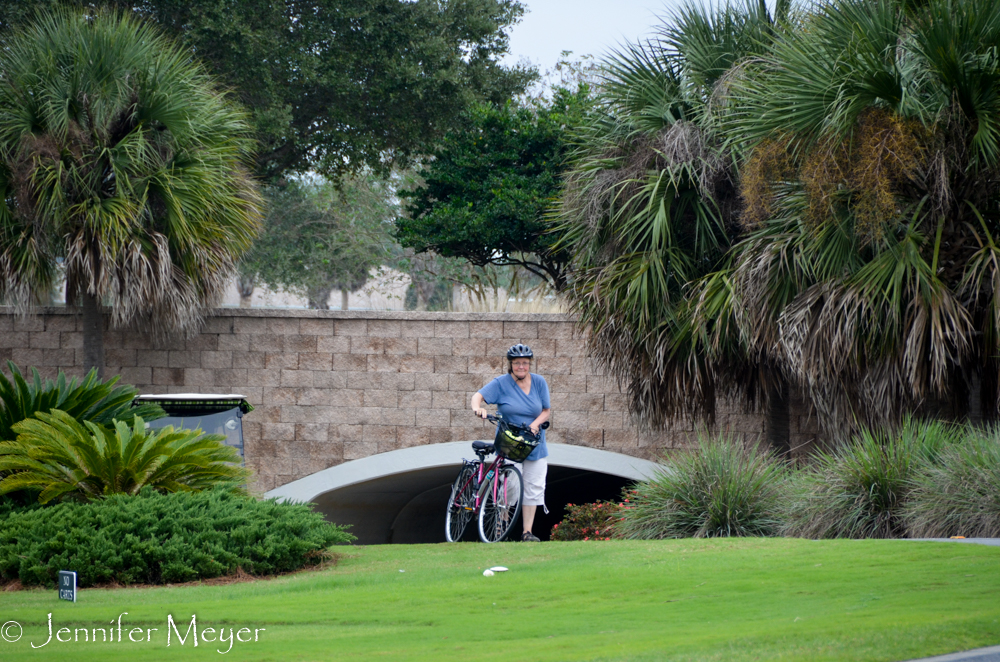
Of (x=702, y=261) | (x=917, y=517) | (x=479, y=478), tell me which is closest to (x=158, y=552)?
(x=479, y=478)

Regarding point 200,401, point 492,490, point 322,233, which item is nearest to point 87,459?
point 200,401

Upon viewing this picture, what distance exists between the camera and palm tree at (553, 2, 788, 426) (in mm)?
11453

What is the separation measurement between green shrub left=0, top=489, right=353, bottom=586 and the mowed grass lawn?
267mm

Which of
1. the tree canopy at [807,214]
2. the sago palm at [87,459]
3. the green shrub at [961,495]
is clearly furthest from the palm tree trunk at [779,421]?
the sago palm at [87,459]

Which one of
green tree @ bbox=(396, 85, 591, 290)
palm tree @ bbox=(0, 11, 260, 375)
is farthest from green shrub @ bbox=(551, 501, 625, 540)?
green tree @ bbox=(396, 85, 591, 290)

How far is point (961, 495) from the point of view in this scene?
7988mm

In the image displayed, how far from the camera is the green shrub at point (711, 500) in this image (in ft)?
30.3

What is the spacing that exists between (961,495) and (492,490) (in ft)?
12.5

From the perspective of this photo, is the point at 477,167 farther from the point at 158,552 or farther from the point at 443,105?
the point at 158,552

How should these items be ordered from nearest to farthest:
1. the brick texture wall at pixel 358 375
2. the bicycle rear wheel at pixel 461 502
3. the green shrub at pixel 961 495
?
the green shrub at pixel 961 495 < the bicycle rear wheel at pixel 461 502 < the brick texture wall at pixel 358 375

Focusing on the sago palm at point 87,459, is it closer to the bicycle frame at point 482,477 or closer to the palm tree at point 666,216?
the bicycle frame at point 482,477

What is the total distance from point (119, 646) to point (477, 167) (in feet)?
50.4

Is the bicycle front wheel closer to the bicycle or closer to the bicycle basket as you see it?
the bicycle

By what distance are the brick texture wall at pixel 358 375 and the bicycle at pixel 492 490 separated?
12.9 feet
